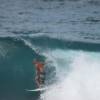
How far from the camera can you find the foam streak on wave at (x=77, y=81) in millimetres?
10281

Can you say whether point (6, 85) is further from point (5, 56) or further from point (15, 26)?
point (15, 26)

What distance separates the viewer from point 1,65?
1159 centimetres

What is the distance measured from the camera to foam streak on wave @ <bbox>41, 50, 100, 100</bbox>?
10.3 m

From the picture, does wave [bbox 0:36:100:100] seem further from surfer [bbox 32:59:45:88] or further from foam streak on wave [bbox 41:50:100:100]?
surfer [bbox 32:59:45:88]

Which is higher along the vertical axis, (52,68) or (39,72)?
(52,68)

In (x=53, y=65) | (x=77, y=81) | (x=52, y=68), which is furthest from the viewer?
(x=53, y=65)

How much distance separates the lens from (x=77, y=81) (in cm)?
1055

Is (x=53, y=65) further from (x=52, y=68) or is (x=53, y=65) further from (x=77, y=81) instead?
(x=77, y=81)

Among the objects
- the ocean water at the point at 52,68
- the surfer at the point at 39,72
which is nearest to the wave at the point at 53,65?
the ocean water at the point at 52,68

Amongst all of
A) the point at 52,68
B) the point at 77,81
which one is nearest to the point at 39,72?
the point at 52,68

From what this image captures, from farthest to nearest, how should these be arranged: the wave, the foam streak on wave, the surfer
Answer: the surfer → the wave → the foam streak on wave

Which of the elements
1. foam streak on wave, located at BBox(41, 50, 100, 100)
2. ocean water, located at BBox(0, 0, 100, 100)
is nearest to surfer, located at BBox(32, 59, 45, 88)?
ocean water, located at BBox(0, 0, 100, 100)

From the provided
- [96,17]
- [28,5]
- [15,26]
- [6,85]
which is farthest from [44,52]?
[28,5]

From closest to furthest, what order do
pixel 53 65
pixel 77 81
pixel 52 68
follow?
pixel 77 81
pixel 52 68
pixel 53 65
